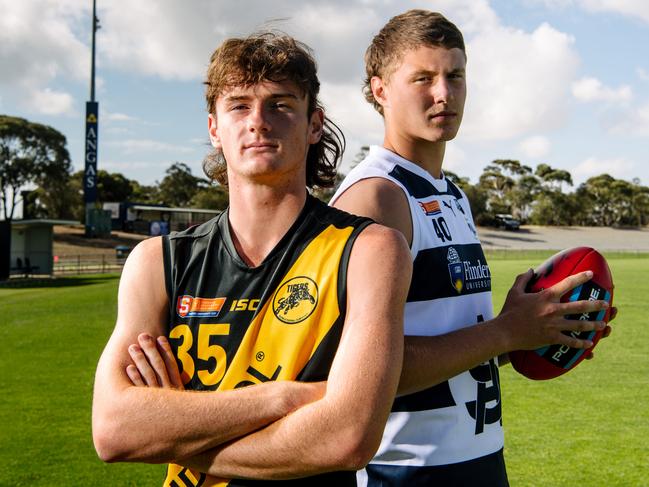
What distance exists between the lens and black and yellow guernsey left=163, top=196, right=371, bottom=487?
178 centimetres

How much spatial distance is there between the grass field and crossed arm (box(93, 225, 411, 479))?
3406mm

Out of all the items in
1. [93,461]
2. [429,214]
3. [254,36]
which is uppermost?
[254,36]

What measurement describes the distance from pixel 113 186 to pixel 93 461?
257 ft

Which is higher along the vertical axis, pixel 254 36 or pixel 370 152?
pixel 254 36

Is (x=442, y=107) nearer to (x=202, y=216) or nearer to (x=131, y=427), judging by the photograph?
(x=131, y=427)

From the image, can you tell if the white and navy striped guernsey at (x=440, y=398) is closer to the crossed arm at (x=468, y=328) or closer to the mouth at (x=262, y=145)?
the crossed arm at (x=468, y=328)

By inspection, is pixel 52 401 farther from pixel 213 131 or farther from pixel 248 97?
pixel 248 97

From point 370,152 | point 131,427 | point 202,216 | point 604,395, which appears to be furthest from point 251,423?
point 202,216

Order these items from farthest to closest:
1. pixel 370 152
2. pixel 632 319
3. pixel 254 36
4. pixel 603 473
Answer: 1. pixel 632 319
2. pixel 603 473
3. pixel 370 152
4. pixel 254 36

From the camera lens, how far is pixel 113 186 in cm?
8019

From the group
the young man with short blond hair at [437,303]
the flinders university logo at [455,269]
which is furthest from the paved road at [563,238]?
the flinders university logo at [455,269]

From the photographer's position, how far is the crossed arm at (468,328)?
1.88 m

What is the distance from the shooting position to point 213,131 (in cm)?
209

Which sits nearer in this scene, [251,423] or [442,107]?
[251,423]
